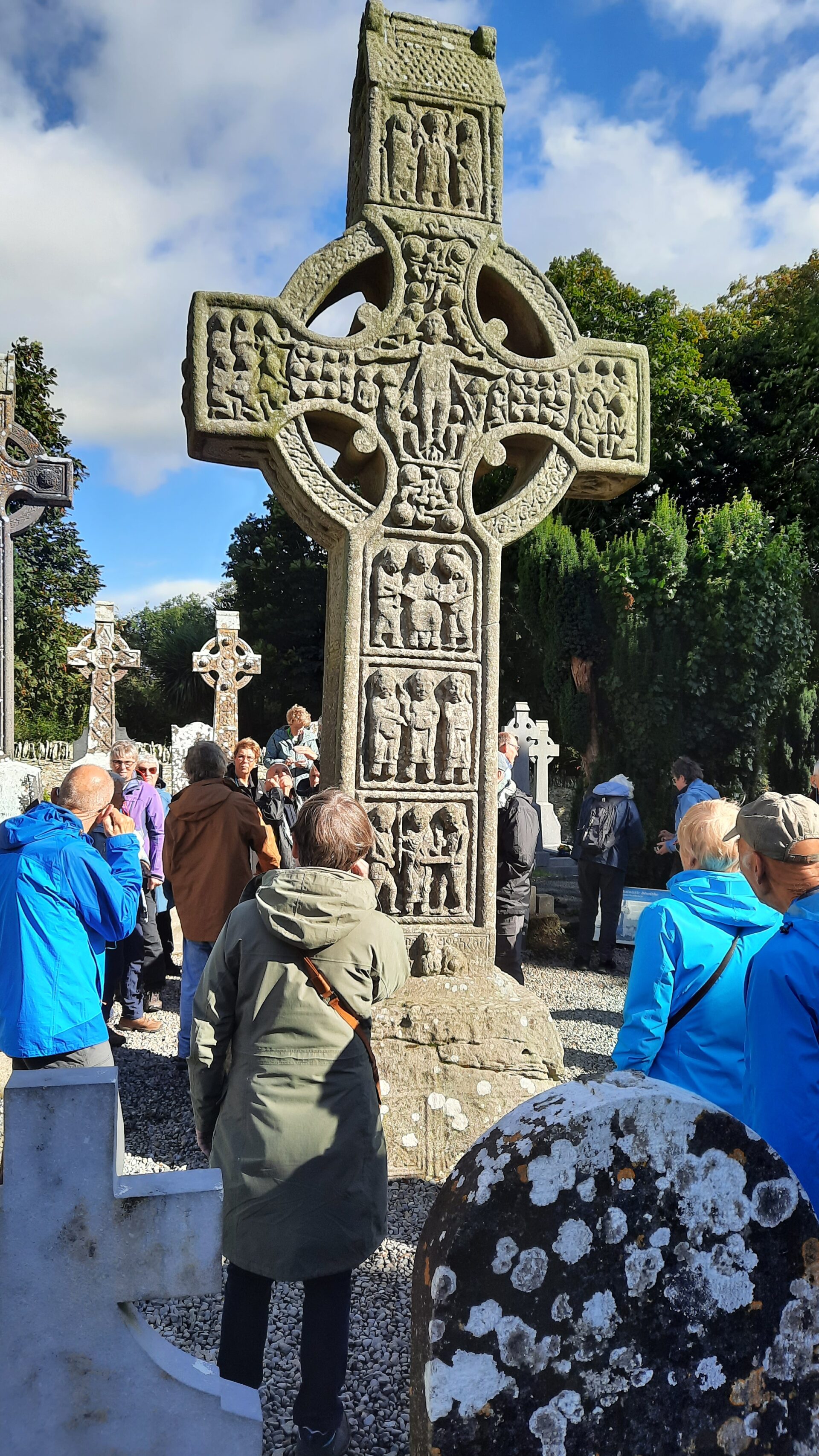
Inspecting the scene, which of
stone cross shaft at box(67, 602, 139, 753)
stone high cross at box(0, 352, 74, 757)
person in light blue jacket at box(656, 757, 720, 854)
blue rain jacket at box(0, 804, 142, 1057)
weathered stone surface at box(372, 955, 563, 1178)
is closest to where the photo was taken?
blue rain jacket at box(0, 804, 142, 1057)

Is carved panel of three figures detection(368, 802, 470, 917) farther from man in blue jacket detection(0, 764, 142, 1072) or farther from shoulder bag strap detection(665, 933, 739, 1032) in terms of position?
shoulder bag strap detection(665, 933, 739, 1032)

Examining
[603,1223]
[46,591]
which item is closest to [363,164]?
[603,1223]

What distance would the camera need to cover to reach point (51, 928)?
3320 mm

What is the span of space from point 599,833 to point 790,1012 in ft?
20.1

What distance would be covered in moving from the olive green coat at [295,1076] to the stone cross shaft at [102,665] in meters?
15.9

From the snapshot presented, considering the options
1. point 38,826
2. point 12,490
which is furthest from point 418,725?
point 12,490

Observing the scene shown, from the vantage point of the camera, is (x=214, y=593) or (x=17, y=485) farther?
(x=214, y=593)

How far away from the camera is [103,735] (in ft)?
57.7

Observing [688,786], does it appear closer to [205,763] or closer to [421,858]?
[421,858]

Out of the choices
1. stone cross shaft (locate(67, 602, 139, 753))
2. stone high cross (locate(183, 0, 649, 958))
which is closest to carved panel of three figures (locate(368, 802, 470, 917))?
stone high cross (locate(183, 0, 649, 958))

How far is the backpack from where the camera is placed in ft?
26.4

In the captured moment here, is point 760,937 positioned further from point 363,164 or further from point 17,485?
point 17,485

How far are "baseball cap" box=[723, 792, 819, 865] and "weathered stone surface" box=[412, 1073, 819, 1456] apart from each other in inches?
28.2

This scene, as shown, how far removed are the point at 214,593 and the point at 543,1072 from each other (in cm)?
4498
